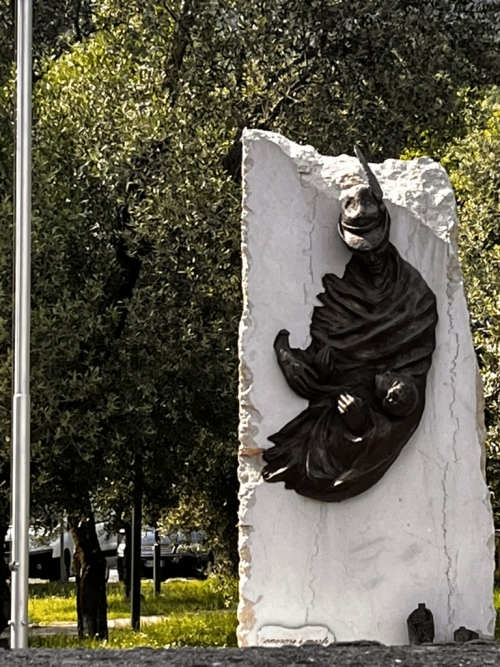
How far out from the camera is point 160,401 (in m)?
13.8

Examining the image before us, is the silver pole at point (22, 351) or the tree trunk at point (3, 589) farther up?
the silver pole at point (22, 351)

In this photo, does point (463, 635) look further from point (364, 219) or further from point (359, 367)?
point (364, 219)

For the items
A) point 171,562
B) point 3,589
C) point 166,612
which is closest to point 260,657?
point 3,589

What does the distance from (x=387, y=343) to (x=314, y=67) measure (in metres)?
5.81

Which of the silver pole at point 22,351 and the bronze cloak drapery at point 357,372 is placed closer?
the bronze cloak drapery at point 357,372

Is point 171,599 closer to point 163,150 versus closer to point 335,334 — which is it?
point 163,150

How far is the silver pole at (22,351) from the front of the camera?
995cm

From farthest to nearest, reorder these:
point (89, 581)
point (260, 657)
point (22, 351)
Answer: point (89, 581)
point (22, 351)
point (260, 657)

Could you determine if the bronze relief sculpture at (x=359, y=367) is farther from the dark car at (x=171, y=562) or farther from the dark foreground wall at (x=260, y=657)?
the dark car at (x=171, y=562)

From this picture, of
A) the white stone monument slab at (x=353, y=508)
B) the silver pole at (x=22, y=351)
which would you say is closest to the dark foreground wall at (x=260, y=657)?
the white stone monument slab at (x=353, y=508)

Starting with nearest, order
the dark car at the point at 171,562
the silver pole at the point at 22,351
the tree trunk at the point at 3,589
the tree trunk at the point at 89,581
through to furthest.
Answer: the silver pole at the point at 22,351 < the tree trunk at the point at 3,589 < the tree trunk at the point at 89,581 < the dark car at the point at 171,562

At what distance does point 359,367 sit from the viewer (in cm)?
913

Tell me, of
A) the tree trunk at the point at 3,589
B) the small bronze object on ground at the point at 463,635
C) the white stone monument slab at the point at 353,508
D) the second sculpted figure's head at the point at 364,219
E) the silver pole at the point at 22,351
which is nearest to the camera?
the small bronze object on ground at the point at 463,635

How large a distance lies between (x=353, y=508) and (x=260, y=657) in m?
4.22
